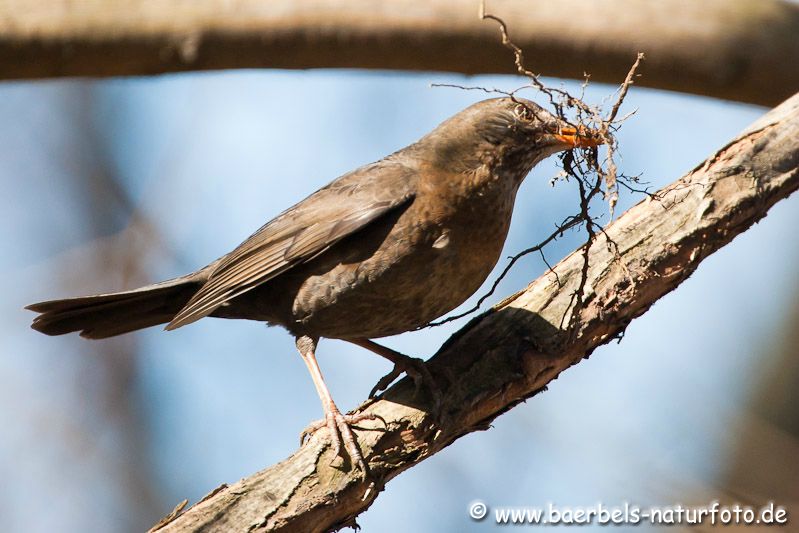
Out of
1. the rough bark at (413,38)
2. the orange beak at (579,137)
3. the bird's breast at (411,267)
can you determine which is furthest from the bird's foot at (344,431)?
the rough bark at (413,38)

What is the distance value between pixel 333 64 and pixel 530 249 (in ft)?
5.31

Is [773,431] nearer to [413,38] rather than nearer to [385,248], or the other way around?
[385,248]

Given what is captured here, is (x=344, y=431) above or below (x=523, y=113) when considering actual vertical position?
below

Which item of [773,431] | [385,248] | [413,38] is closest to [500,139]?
[413,38]

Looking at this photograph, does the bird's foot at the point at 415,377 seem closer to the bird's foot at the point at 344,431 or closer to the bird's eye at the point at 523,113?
the bird's foot at the point at 344,431

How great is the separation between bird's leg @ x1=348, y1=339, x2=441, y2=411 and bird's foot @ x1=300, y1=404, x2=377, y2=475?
0.27 metres

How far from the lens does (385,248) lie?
14.1ft

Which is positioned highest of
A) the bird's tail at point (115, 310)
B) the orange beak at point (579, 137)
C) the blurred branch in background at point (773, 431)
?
the bird's tail at point (115, 310)

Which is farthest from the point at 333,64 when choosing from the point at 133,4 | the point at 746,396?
the point at 746,396

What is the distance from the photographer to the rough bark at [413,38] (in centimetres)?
454

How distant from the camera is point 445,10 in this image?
4.66m

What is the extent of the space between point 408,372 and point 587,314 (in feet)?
2.95

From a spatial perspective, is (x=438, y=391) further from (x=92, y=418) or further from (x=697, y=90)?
(x=92, y=418)

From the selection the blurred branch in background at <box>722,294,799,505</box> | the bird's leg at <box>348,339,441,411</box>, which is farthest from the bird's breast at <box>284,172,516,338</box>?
the blurred branch in background at <box>722,294,799,505</box>
